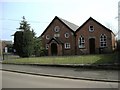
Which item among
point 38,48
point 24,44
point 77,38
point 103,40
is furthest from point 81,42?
point 24,44

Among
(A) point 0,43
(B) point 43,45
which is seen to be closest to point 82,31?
(B) point 43,45

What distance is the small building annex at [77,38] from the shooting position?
43.5 m

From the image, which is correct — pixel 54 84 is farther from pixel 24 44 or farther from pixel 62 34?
pixel 62 34

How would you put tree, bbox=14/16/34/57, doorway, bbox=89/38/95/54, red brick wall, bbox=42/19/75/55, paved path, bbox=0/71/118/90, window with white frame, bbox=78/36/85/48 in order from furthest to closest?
1. red brick wall, bbox=42/19/75/55
2. window with white frame, bbox=78/36/85/48
3. doorway, bbox=89/38/95/54
4. tree, bbox=14/16/34/57
5. paved path, bbox=0/71/118/90

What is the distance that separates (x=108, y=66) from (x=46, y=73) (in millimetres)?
5388

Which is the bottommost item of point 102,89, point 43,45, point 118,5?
point 102,89

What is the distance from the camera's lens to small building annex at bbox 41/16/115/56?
4350cm

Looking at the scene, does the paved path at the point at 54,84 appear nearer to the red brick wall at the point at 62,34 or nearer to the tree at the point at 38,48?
the tree at the point at 38,48

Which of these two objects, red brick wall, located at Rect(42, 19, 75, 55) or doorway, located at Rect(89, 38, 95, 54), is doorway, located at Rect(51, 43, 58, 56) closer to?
red brick wall, located at Rect(42, 19, 75, 55)

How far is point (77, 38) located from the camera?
45.8 m

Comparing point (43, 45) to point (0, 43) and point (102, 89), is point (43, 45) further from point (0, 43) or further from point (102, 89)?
point (0, 43)

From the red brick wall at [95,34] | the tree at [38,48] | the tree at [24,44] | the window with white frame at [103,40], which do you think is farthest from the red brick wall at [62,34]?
the tree at [24,44]

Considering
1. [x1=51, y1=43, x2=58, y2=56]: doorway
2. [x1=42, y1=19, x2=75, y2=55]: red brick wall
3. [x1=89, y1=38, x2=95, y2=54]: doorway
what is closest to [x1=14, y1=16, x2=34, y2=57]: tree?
[x1=51, y1=43, x2=58, y2=56]: doorway

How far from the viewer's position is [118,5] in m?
34.3
